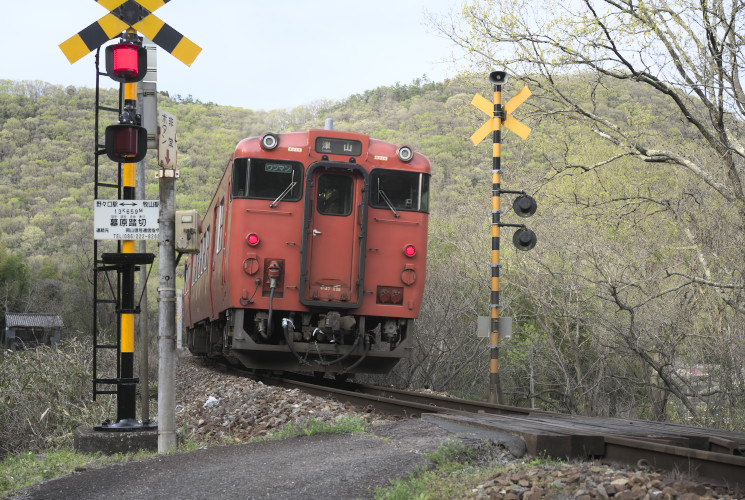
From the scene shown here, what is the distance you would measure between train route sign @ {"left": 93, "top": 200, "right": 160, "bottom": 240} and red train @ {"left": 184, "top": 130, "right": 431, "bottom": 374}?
12.3 ft

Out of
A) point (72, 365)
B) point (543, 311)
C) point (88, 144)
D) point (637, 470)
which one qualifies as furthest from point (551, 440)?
point (88, 144)

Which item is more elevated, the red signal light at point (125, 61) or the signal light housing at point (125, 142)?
the red signal light at point (125, 61)

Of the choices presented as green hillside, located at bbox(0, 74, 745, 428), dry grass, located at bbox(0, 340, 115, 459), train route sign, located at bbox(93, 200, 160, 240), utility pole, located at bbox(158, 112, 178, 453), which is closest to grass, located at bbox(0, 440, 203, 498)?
utility pole, located at bbox(158, 112, 178, 453)

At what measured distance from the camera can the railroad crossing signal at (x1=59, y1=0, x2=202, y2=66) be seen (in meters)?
7.59

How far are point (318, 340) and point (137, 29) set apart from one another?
221 inches

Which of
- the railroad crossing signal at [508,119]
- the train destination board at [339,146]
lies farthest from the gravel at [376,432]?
the railroad crossing signal at [508,119]

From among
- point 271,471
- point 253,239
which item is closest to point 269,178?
point 253,239

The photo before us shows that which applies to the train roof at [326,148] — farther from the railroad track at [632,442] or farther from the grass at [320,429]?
the grass at [320,429]

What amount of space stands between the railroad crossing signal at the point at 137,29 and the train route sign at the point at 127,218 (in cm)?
139

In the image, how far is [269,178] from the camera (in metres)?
11.6

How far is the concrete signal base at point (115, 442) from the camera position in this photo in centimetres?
748

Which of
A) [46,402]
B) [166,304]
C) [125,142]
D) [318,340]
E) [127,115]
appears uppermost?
[127,115]

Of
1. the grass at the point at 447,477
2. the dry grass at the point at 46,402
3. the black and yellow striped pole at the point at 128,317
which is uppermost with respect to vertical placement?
the black and yellow striped pole at the point at 128,317

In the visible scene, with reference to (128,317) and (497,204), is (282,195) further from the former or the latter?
(128,317)
